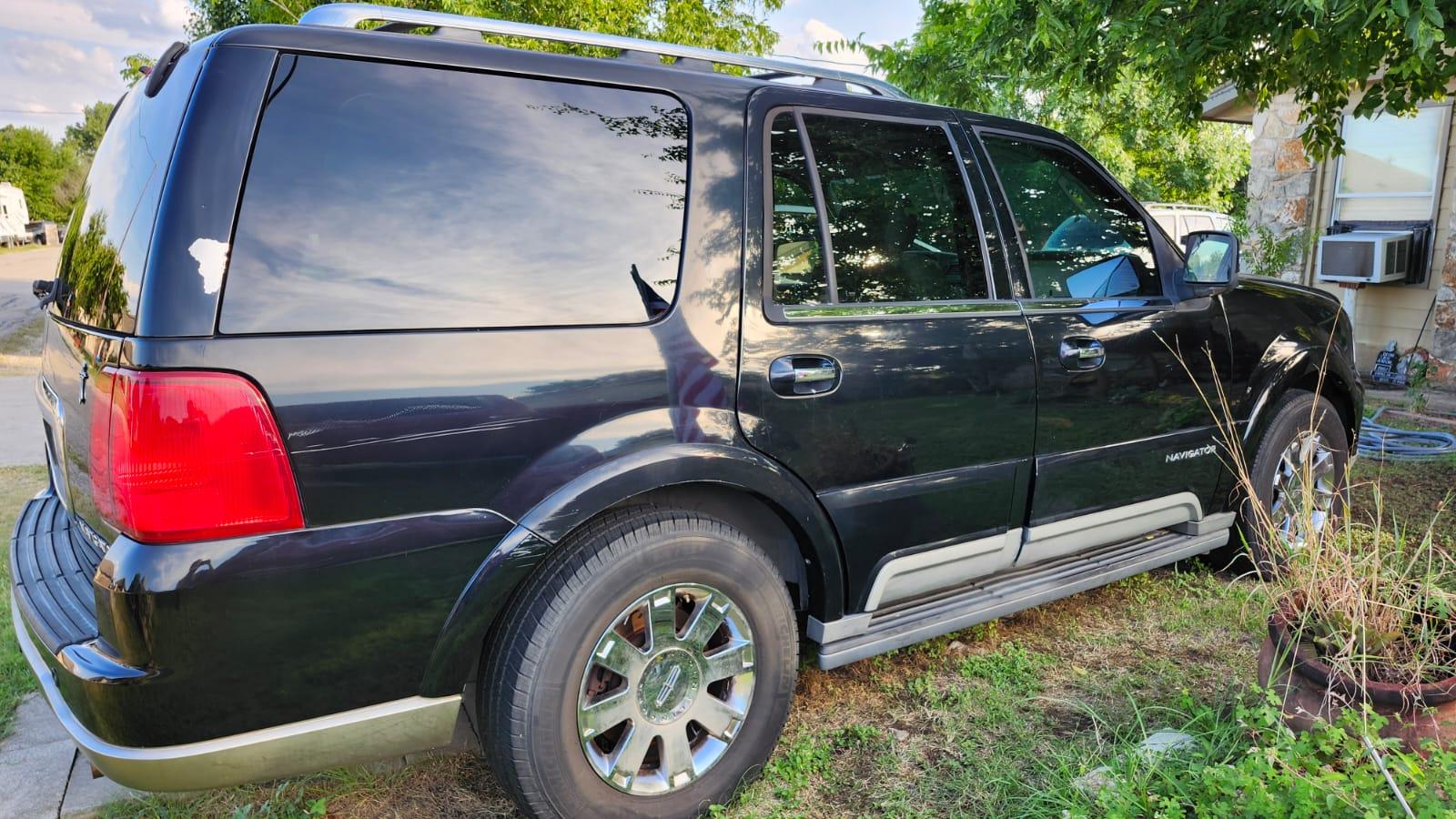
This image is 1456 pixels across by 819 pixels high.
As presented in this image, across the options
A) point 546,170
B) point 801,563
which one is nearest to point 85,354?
point 546,170

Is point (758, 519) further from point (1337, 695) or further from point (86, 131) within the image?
point (86, 131)

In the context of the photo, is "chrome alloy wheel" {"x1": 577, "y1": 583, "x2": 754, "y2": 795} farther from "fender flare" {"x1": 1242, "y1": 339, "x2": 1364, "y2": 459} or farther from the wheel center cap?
"fender flare" {"x1": 1242, "y1": 339, "x2": 1364, "y2": 459}

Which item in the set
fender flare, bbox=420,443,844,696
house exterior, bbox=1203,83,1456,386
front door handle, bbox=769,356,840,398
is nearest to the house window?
house exterior, bbox=1203,83,1456,386

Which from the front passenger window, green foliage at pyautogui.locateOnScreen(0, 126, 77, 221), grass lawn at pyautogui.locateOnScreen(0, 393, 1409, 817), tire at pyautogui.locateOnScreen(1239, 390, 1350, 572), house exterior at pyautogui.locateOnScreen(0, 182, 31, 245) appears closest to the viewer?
grass lawn at pyautogui.locateOnScreen(0, 393, 1409, 817)

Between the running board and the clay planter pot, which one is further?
the running board

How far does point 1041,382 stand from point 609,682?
66.2 inches

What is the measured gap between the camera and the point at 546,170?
218cm

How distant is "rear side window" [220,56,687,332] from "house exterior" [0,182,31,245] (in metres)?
70.1

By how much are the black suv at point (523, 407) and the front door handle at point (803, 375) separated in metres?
0.01

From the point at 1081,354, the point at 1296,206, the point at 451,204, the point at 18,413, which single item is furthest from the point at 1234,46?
the point at 18,413

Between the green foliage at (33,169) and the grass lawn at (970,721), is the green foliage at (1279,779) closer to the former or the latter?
the grass lawn at (970,721)

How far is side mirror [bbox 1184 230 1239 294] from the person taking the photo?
11.4 ft

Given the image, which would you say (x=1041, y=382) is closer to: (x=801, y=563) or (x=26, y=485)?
(x=801, y=563)

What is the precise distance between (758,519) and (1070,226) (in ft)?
5.66
